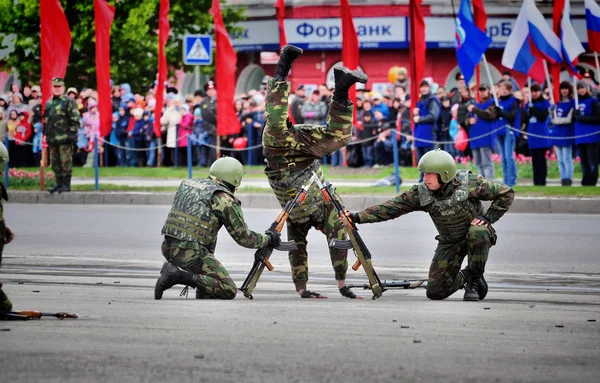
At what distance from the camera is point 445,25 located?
4138 cm

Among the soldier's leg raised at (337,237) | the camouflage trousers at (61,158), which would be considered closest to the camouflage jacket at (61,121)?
the camouflage trousers at (61,158)

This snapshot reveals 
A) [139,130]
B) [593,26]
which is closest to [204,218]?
[593,26]

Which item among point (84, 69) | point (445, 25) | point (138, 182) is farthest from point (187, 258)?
point (445, 25)

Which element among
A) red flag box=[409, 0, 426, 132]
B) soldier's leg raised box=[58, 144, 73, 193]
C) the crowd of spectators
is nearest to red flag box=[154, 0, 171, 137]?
the crowd of spectators

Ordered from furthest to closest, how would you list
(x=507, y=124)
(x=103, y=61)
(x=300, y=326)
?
(x=103, y=61) < (x=507, y=124) < (x=300, y=326)

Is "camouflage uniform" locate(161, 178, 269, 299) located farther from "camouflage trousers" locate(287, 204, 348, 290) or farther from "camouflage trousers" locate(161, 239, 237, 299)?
"camouflage trousers" locate(287, 204, 348, 290)

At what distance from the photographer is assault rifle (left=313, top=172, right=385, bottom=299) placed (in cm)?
1034

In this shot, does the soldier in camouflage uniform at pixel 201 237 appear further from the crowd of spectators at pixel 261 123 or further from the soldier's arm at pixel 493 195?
the crowd of spectators at pixel 261 123

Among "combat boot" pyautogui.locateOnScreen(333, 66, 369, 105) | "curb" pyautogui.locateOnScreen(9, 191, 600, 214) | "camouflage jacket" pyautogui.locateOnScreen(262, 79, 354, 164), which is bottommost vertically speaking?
"curb" pyautogui.locateOnScreen(9, 191, 600, 214)

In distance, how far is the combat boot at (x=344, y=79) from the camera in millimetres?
10055

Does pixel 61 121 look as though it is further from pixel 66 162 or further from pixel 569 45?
pixel 569 45

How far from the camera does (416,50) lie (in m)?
24.5

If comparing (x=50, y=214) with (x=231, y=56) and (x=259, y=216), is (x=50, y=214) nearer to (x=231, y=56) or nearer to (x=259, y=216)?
(x=259, y=216)

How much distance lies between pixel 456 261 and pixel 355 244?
2.95 feet
